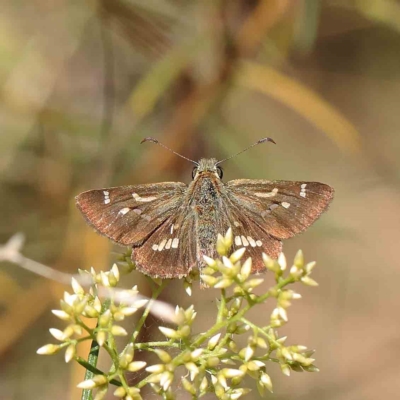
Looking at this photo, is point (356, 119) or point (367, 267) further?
point (356, 119)

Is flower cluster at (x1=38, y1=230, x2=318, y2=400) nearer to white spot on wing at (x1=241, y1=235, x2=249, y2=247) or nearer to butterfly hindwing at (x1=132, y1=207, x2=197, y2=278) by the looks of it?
butterfly hindwing at (x1=132, y1=207, x2=197, y2=278)

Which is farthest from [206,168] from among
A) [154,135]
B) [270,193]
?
[154,135]

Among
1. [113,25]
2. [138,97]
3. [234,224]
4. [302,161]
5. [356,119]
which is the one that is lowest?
[234,224]

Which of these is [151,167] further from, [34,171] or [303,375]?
[303,375]

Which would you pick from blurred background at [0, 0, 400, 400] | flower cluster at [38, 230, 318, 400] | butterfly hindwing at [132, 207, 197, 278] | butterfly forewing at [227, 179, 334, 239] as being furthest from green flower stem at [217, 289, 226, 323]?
blurred background at [0, 0, 400, 400]

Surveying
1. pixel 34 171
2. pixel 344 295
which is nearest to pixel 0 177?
pixel 34 171

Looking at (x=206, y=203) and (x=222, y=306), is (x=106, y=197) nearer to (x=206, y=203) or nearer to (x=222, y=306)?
(x=206, y=203)

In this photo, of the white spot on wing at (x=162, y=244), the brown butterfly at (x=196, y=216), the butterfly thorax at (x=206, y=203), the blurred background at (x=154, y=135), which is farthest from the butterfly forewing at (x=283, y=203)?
the blurred background at (x=154, y=135)
